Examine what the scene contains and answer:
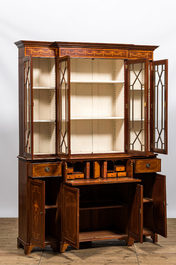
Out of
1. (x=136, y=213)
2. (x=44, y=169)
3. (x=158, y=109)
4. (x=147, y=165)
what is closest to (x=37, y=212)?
(x=44, y=169)

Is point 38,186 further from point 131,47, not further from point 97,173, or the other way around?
point 131,47

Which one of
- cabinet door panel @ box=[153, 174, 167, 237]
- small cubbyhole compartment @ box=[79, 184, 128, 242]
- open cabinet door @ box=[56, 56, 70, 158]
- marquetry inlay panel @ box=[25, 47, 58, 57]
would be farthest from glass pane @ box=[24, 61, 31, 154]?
cabinet door panel @ box=[153, 174, 167, 237]

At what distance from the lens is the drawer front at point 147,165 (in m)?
5.91

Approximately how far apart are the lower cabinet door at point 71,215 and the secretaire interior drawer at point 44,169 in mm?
228

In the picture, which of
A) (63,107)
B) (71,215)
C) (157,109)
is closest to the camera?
(71,215)

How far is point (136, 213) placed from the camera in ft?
18.9

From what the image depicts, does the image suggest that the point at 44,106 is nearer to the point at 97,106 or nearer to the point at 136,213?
the point at 97,106

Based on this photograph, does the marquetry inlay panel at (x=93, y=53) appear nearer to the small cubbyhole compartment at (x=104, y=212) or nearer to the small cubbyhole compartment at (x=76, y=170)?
the small cubbyhole compartment at (x=76, y=170)

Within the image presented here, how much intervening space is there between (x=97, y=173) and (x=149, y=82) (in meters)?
1.43

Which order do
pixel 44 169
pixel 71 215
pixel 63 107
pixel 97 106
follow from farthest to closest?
pixel 97 106, pixel 63 107, pixel 44 169, pixel 71 215

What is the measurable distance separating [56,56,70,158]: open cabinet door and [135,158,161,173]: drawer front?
103 cm

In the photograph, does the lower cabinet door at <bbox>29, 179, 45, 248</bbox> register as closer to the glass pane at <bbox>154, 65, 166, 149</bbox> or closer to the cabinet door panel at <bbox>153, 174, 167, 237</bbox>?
the cabinet door panel at <bbox>153, 174, 167, 237</bbox>

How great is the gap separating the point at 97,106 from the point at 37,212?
1.70 metres

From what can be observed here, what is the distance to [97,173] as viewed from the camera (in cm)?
583
